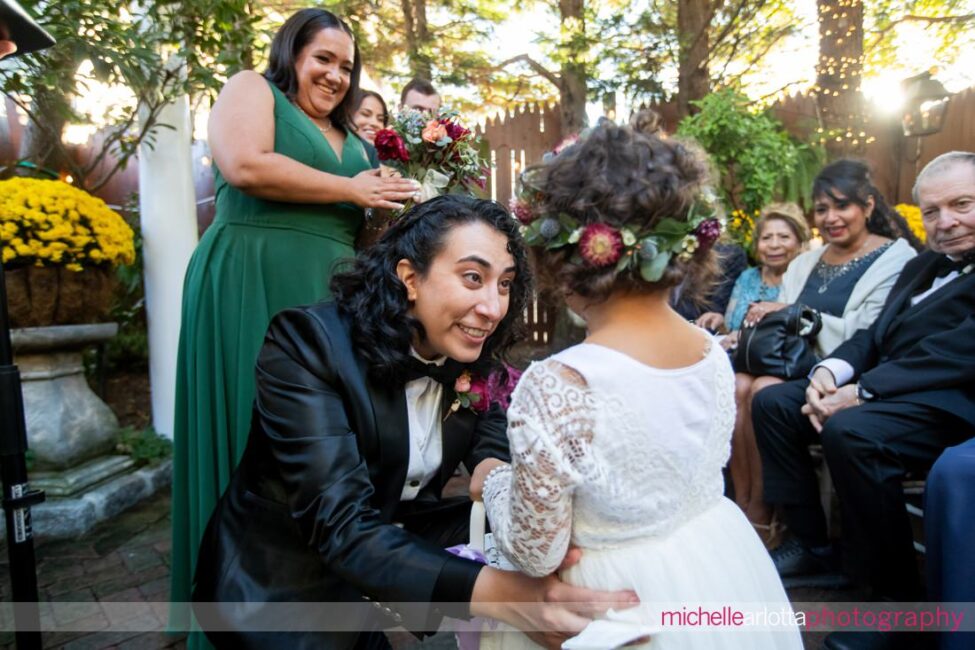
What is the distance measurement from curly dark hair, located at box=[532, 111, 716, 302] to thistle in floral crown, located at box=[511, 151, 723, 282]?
11 mm

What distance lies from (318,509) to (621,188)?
0.97 meters

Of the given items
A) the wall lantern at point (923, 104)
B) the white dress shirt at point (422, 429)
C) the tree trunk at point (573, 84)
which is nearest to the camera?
the white dress shirt at point (422, 429)

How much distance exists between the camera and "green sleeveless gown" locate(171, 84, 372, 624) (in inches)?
88.4

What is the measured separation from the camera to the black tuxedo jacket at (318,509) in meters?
1.43

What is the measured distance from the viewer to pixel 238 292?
2.26 meters

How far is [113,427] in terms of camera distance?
161 inches

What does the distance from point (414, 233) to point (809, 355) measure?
8.33 feet

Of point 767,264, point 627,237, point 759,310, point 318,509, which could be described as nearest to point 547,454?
point 627,237

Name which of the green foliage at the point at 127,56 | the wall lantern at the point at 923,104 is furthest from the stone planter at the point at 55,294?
the wall lantern at the point at 923,104

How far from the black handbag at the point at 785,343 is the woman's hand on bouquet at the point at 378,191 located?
217 centimetres

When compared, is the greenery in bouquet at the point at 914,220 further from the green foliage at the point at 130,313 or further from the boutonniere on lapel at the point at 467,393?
the green foliage at the point at 130,313

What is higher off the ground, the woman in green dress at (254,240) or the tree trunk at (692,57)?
the tree trunk at (692,57)

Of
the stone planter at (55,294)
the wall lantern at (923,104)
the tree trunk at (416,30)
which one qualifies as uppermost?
the tree trunk at (416,30)

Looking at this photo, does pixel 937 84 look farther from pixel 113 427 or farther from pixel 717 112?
pixel 113 427
